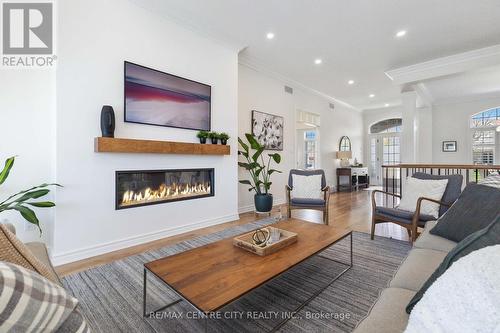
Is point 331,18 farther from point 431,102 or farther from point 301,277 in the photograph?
point 431,102

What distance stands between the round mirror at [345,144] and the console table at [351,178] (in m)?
0.76

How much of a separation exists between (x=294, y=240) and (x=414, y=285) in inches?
34.7

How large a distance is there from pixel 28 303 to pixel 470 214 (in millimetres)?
2347

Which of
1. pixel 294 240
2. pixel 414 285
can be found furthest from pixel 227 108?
pixel 414 285

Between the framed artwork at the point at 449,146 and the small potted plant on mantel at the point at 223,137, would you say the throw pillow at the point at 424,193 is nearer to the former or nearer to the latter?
the small potted plant on mantel at the point at 223,137

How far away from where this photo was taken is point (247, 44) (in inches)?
156

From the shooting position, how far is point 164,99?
3168mm

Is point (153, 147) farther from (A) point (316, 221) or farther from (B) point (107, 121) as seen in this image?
(A) point (316, 221)

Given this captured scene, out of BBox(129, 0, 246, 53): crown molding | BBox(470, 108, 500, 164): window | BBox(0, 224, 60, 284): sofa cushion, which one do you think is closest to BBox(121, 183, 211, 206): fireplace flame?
BBox(0, 224, 60, 284): sofa cushion

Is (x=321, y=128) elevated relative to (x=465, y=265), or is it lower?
elevated

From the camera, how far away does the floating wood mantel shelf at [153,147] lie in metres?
2.55

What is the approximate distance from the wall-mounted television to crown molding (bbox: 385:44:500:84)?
4139mm

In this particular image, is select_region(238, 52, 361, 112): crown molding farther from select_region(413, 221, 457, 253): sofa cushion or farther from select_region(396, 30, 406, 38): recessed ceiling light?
select_region(413, 221, 457, 253): sofa cushion

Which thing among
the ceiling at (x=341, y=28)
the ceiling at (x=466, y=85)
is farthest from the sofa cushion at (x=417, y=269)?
the ceiling at (x=466, y=85)
